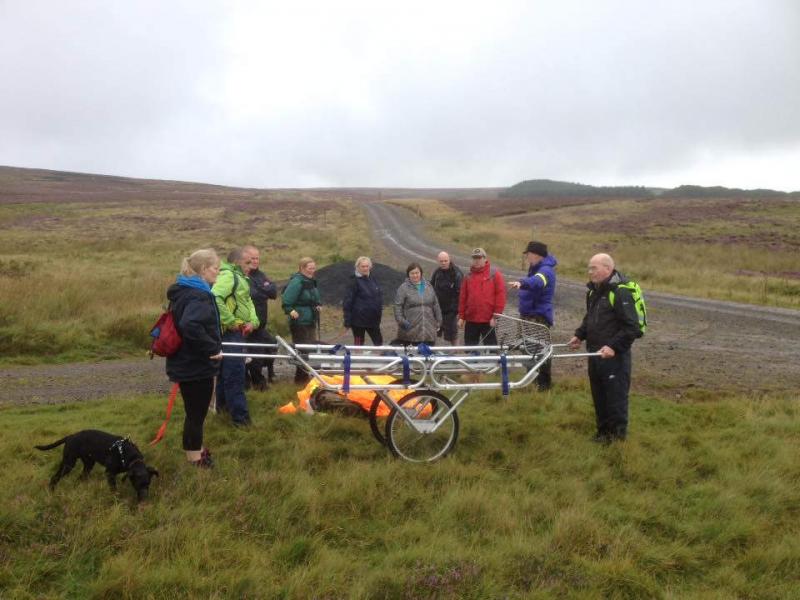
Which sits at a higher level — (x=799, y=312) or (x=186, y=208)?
(x=186, y=208)

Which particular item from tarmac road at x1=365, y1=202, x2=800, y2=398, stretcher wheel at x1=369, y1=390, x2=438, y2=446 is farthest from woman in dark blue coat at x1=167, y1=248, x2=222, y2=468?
tarmac road at x1=365, y1=202, x2=800, y2=398

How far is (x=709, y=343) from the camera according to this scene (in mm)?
12094

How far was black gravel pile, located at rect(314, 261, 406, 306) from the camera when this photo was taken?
1664 centimetres

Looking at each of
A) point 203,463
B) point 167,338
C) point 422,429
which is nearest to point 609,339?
point 422,429

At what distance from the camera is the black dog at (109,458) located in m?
4.34

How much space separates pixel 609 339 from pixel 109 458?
15.4 ft

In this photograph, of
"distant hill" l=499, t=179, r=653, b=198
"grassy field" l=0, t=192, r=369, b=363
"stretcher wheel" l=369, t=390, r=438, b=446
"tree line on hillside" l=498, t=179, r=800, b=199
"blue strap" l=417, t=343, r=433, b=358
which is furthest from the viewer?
"distant hill" l=499, t=179, r=653, b=198

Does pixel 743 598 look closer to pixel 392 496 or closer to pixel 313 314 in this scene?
pixel 392 496

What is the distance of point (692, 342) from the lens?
1215 centimetres

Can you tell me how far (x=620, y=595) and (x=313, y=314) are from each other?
5528 mm

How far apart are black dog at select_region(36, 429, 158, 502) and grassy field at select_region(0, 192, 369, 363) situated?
262 inches

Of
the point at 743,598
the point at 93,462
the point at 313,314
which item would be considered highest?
the point at 313,314

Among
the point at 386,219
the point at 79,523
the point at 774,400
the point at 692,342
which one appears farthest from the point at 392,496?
the point at 386,219

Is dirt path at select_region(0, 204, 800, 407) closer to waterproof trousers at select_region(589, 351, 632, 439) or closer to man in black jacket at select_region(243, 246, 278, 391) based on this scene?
man in black jacket at select_region(243, 246, 278, 391)
